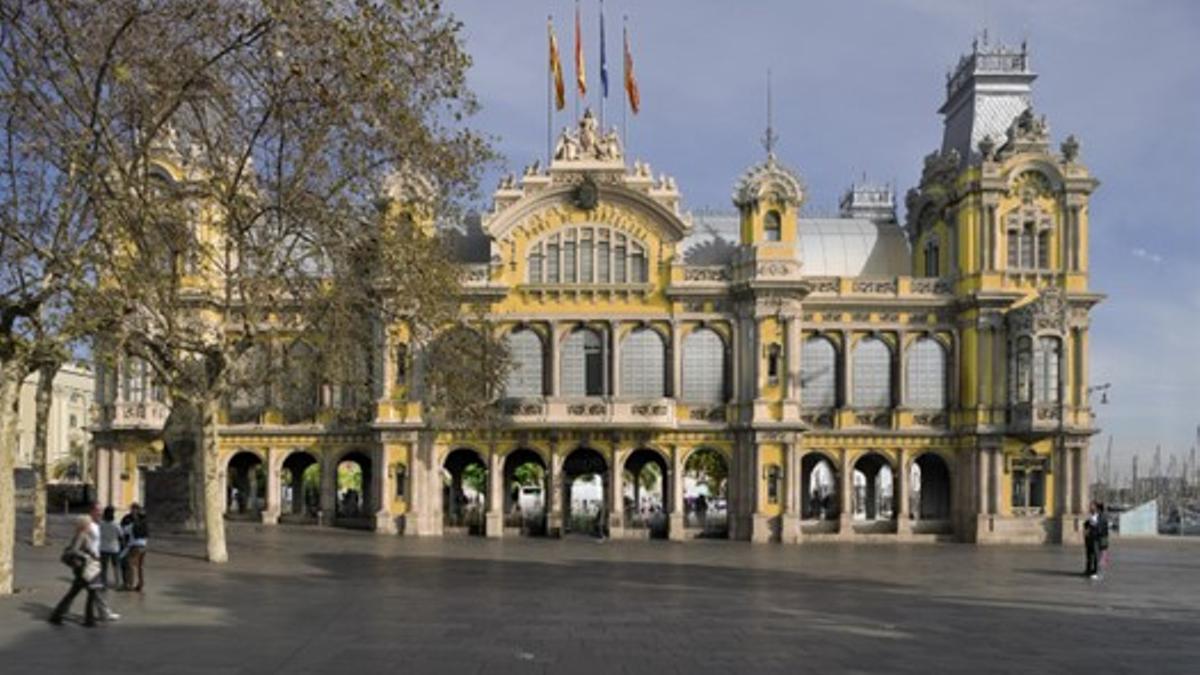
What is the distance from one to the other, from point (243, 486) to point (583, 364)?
22849mm

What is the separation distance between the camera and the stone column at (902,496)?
6216 centimetres

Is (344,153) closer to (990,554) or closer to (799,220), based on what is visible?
(990,554)

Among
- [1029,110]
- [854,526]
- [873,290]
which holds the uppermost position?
[1029,110]

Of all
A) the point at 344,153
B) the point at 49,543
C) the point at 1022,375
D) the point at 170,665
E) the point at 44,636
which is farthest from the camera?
the point at 1022,375

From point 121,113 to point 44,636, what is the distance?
13.6m

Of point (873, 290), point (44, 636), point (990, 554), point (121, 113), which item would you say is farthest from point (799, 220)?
point (44, 636)

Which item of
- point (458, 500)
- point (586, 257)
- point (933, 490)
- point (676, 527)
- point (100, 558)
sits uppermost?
point (586, 257)

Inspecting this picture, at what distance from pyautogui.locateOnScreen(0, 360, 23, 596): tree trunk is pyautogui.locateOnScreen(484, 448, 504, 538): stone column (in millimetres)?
34608

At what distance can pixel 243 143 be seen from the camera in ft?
114

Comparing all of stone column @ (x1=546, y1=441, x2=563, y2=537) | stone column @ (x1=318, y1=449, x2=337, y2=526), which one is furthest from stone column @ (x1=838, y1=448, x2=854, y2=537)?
stone column @ (x1=318, y1=449, x2=337, y2=526)

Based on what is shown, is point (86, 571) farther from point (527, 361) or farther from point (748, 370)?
point (748, 370)

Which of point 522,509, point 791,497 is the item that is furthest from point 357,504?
point 791,497

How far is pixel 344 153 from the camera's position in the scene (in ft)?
112

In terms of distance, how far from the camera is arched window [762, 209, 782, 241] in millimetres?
61625
